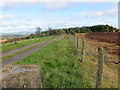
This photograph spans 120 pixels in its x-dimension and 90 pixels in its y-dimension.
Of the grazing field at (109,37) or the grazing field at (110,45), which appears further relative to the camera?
the grazing field at (109,37)

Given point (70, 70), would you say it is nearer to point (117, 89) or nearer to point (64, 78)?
point (64, 78)

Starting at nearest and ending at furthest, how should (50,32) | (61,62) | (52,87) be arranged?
1. (52,87)
2. (61,62)
3. (50,32)

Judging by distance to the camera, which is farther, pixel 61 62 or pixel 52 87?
pixel 61 62

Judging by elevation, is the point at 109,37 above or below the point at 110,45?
above

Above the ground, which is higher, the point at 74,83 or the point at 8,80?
the point at 8,80

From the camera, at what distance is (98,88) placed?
4.26 metres

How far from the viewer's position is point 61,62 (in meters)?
7.00

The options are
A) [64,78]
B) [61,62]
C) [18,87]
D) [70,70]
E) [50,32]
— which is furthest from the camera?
[50,32]

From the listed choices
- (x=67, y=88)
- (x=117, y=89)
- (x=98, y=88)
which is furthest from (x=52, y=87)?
(x=117, y=89)

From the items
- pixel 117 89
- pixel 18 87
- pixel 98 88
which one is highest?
pixel 18 87

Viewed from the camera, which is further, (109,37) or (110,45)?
(109,37)

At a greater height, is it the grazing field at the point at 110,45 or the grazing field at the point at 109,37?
the grazing field at the point at 109,37

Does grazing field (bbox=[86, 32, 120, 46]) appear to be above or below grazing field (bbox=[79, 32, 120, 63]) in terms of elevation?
above

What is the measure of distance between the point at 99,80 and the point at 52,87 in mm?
1529
